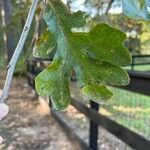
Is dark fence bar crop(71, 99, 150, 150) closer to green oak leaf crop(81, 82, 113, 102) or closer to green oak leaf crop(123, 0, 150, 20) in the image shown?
green oak leaf crop(81, 82, 113, 102)

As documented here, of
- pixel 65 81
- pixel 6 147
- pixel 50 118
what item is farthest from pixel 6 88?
pixel 50 118

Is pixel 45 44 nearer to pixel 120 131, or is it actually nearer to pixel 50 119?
pixel 120 131

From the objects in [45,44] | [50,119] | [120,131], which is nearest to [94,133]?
[120,131]

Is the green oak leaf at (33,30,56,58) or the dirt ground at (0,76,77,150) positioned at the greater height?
the green oak leaf at (33,30,56,58)

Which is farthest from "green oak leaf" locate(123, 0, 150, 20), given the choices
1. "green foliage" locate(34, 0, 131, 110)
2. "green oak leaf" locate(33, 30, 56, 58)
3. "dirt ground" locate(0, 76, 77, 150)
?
"dirt ground" locate(0, 76, 77, 150)

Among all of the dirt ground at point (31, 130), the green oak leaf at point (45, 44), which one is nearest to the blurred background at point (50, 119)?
the dirt ground at point (31, 130)

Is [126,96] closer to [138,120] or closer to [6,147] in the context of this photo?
[138,120]
